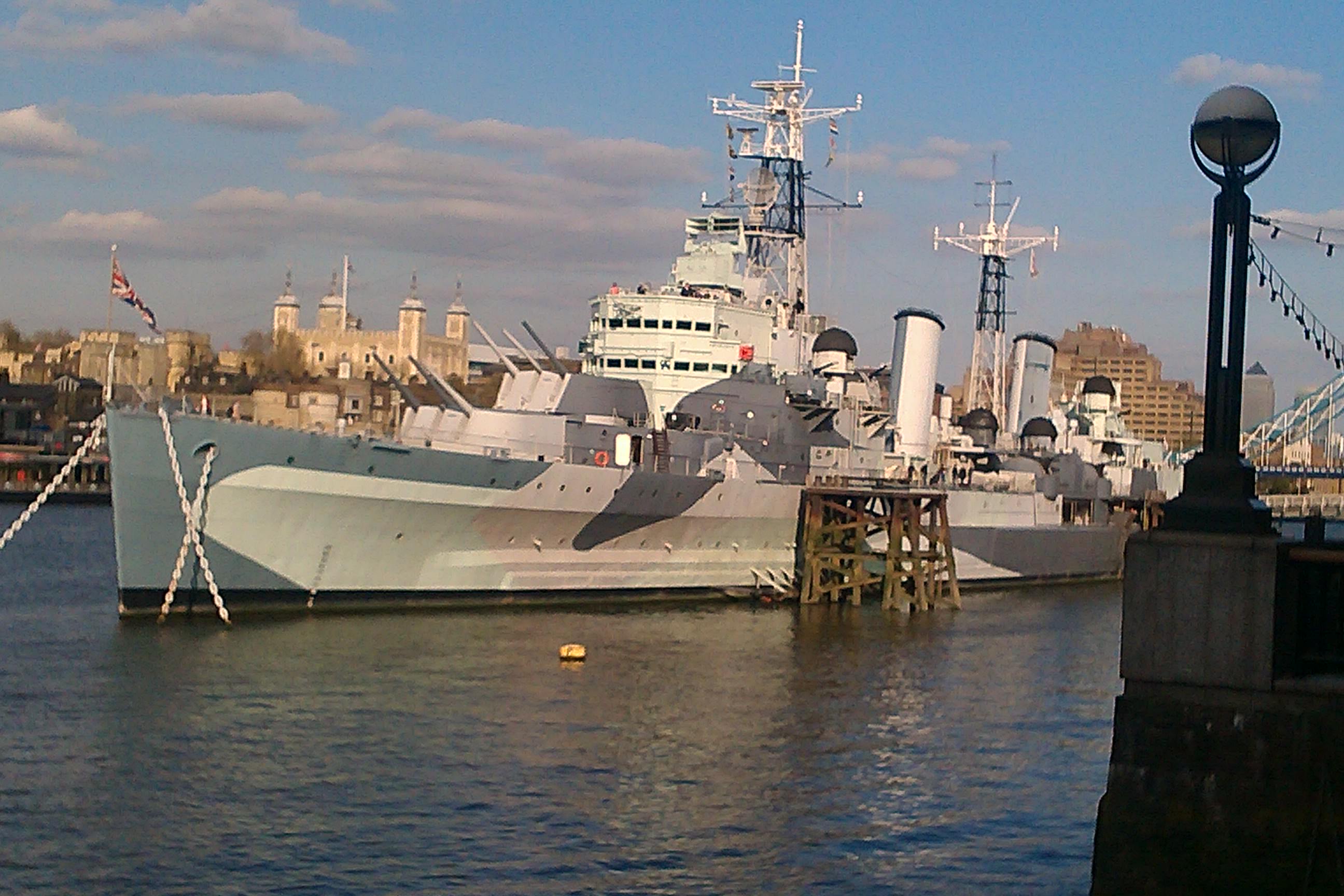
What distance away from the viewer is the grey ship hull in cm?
2355

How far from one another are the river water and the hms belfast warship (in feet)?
3.83

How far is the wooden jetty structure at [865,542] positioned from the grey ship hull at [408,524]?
2.77 ft

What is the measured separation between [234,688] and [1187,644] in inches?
512

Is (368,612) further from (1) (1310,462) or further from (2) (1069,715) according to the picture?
(1) (1310,462)

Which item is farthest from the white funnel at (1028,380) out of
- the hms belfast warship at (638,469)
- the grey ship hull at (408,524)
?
the grey ship hull at (408,524)

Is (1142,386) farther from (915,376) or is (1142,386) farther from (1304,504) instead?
(915,376)

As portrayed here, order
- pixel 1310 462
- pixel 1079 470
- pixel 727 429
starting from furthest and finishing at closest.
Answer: pixel 1310 462
pixel 1079 470
pixel 727 429

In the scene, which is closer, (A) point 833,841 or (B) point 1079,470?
→ (A) point 833,841

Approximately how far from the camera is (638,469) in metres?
28.5

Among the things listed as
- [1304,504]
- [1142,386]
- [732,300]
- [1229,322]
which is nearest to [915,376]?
[732,300]

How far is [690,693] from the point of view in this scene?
20297mm

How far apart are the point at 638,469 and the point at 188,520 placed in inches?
336

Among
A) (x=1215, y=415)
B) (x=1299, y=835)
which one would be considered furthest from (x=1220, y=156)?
(x=1299, y=835)

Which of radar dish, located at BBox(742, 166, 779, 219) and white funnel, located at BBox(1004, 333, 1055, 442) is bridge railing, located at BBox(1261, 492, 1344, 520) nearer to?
white funnel, located at BBox(1004, 333, 1055, 442)
